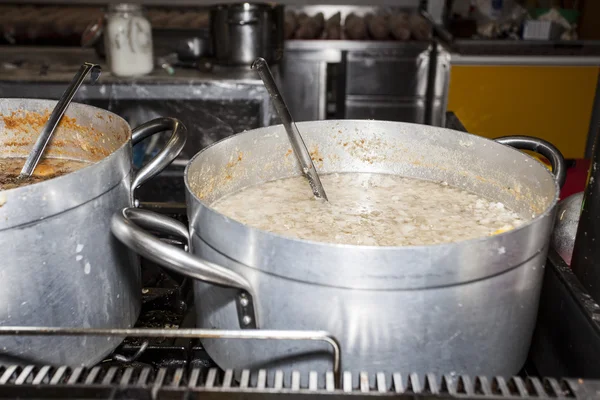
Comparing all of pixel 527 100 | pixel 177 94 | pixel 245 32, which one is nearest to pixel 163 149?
pixel 177 94

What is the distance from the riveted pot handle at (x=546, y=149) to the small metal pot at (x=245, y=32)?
1.76m

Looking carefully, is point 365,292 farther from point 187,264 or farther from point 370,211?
point 370,211

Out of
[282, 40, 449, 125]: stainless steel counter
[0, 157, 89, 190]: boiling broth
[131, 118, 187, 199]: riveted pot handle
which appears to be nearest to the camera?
[131, 118, 187, 199]: riveted pot handle

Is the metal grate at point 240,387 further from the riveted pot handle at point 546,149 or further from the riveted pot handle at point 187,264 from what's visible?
the riveted pot handle at point 546,149

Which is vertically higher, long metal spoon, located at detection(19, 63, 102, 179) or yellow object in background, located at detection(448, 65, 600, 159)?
long metal spoon, located at detection(19, 63, 102, 179)

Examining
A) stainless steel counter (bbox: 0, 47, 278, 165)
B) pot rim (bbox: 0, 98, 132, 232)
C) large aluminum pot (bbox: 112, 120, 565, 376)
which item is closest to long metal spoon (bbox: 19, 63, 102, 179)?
pot rim (bbox: 0, 98, 132, 232)

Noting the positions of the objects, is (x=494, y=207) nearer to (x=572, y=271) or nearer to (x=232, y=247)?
(x=572, y=271)

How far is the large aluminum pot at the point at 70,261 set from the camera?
720 millimetres

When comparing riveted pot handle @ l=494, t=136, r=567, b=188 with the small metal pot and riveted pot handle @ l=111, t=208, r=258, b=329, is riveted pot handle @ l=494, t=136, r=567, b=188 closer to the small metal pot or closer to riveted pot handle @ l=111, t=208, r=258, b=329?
riveted pot handle @ l=111, t=208, r=258, b=329

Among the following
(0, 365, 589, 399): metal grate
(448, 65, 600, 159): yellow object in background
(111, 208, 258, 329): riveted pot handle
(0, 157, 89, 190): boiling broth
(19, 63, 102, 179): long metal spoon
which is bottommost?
(448, 65, 600, 159): yellow object in background

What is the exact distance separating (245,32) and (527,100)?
1755 millimetres

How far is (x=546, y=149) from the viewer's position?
1024 millimetres

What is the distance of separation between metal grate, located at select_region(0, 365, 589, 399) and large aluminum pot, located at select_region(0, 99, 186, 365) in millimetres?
107

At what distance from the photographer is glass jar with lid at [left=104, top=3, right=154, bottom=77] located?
8.04 feet
